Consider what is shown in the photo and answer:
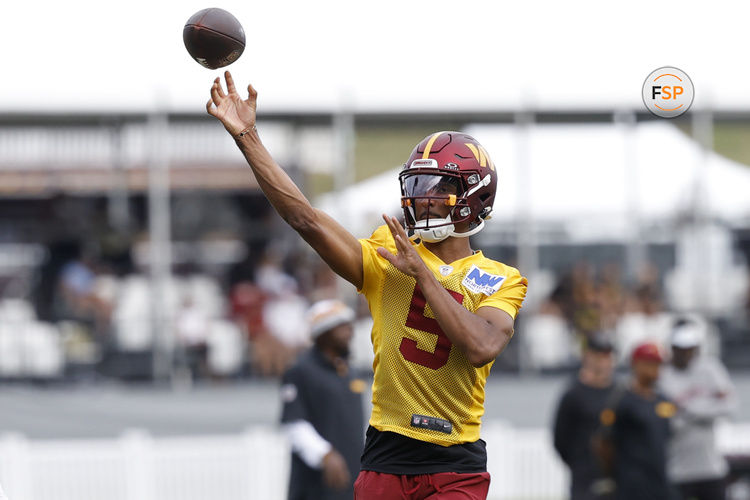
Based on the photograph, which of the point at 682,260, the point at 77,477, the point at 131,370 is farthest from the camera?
the point at 682,260

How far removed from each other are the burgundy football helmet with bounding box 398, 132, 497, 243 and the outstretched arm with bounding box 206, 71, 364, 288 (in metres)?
0.27

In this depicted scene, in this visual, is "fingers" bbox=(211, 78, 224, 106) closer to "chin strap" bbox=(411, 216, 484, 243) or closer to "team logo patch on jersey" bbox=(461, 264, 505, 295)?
"chin strap" bbox=(411, 216, 484, 243)

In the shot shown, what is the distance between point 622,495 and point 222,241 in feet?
29.8

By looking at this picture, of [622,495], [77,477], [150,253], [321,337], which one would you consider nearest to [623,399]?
[622,495]

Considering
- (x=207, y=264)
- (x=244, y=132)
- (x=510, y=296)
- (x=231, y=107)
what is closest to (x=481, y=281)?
(x=510, y=296)

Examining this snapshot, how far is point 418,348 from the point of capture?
4.73 metres

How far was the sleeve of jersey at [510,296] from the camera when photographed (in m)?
4.74

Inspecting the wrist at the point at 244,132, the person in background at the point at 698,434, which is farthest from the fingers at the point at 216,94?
the person in background at the point at 698,434

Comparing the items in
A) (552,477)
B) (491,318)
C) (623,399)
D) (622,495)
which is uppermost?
(491,318)

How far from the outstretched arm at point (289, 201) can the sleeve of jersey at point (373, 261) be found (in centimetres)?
2

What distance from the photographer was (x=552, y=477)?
14398 mm

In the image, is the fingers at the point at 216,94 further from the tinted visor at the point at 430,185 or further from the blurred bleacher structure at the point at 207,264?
the blurred bleacher structure at the point at 207,264

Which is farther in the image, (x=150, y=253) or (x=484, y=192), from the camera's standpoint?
(x=150, y=253)

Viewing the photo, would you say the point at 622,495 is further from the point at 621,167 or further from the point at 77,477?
the point at 621,167
